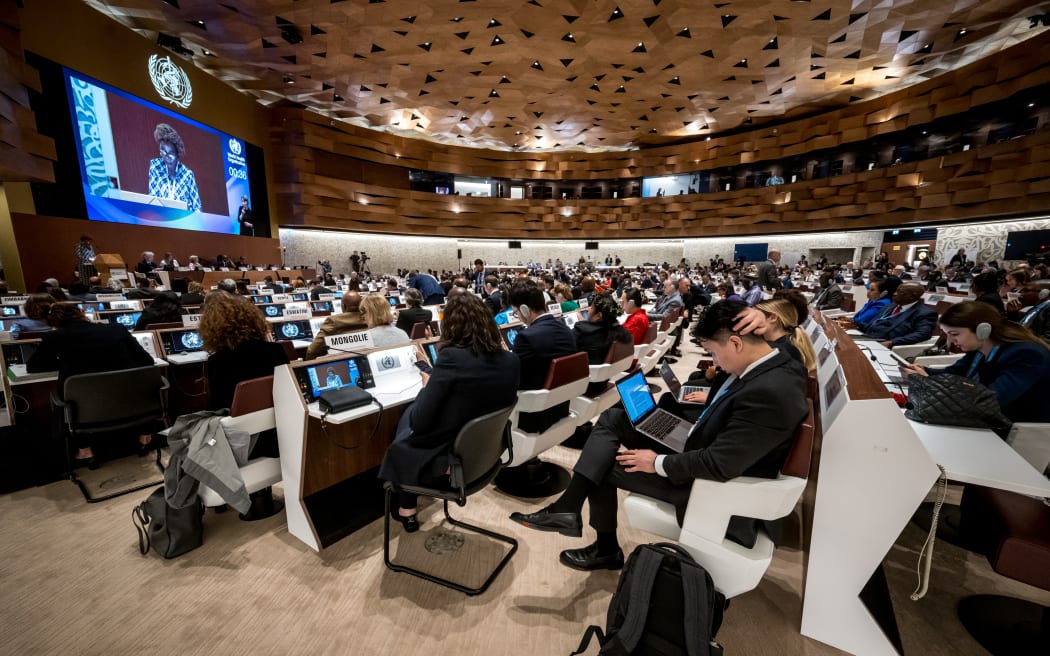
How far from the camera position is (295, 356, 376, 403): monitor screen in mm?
2145

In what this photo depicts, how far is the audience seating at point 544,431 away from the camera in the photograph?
96.5 inches

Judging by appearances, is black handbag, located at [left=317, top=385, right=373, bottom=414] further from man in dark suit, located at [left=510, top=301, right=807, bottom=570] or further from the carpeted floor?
man in dark suit, located at [left=510, top=301, right=807, bottom=570]

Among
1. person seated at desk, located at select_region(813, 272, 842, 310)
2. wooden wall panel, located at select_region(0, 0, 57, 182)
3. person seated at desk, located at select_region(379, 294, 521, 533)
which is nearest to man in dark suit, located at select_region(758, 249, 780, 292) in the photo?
person seated at desk, located at select_region(813, 272, 842, 310)

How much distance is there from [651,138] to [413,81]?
42.2ft

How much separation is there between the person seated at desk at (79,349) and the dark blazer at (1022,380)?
210 inches

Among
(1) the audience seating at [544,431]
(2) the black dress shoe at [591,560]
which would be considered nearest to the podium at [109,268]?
(1) the audience seating at [544,431]

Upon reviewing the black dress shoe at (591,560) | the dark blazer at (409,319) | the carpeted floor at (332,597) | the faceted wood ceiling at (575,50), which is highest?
the faceted wood ceiling at (575,50)

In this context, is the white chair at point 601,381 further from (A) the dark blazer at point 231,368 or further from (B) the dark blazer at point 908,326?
(B) the dark blazer at point 908,326

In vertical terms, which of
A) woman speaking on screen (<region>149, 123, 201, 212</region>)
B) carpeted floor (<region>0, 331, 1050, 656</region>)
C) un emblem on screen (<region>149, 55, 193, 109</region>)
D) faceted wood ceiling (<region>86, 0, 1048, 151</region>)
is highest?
faceted wood ceiling (<region>86, 0, 1048, 151</region>)

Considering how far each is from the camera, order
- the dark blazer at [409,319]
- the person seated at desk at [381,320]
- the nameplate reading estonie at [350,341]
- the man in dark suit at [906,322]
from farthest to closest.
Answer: the dark blazer at [409,319] → the man in dark suit at [906,322] → the person seated at desk at [381,320] → the nameplate reading estonie at [350,341]

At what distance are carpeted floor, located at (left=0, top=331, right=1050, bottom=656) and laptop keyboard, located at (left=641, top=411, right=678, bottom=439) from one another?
2.89ft

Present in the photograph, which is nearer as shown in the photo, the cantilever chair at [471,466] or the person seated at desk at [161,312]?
the cantilever chair at [471,466]

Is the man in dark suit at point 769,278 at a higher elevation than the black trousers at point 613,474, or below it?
higher

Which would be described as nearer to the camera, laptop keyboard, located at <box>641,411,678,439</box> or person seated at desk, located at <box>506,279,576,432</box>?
laptop keyboard, located at <box>641,411,678,439</box>
